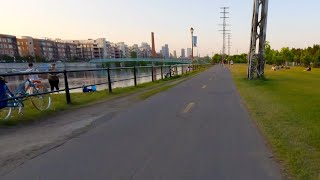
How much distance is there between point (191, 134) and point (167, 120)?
1.59 metres

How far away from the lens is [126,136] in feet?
19.7

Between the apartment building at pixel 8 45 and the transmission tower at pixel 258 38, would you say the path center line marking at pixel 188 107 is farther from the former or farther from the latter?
the apartment building at pixel 8 45

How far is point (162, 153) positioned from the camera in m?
4.87

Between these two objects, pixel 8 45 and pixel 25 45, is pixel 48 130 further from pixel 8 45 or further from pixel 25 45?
pixel 25 45

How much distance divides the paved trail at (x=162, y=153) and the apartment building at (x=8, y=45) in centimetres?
13681

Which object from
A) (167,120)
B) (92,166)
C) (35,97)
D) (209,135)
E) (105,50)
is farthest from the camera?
(105,50)

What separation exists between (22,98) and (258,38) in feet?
62.7

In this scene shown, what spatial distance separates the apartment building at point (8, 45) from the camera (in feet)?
406

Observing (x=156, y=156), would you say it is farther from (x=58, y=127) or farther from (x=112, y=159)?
(x=58, y=127)

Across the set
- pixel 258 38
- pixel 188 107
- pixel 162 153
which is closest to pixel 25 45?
pixel 258 38

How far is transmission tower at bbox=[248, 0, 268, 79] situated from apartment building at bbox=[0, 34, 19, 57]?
127 m

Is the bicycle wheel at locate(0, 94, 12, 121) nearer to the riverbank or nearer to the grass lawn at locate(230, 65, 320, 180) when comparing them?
the riverbank

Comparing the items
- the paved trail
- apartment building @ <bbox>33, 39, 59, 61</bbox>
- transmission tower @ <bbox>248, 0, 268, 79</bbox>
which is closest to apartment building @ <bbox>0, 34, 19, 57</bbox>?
apartment building @ <bbox>33, 39, 59, 61</bbox>

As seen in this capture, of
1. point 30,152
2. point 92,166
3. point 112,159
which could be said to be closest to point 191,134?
point 112,159
